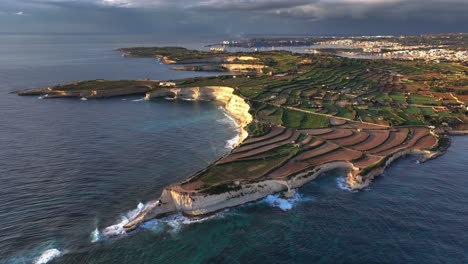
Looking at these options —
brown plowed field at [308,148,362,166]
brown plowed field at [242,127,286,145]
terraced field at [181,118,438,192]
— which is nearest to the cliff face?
brown plowed field at [242,127,286,145]

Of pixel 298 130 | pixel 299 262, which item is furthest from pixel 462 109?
pixel 299 262

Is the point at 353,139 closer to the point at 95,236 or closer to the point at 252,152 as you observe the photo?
the point at 252,152

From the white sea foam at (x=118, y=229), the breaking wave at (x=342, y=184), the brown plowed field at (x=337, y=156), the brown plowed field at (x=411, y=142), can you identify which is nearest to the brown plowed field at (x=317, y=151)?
the brown plowed field at (x=337, y=156)

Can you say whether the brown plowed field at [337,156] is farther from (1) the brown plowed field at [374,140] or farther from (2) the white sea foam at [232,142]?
(2) the white sea foam at [232,142]

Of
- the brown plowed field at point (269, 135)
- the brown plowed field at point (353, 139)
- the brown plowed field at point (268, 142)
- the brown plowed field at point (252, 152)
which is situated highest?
the brown plowed field at point (269, 135)

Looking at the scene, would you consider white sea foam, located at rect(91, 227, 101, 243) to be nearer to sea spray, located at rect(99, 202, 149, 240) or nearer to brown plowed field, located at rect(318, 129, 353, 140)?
sea spray, located at rect(99, 202, 149, 240)

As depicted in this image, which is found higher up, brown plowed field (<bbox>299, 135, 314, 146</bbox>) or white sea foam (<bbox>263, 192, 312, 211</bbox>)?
brown plowed field (<bbox>299, 135, 314, 146</bbox>)
